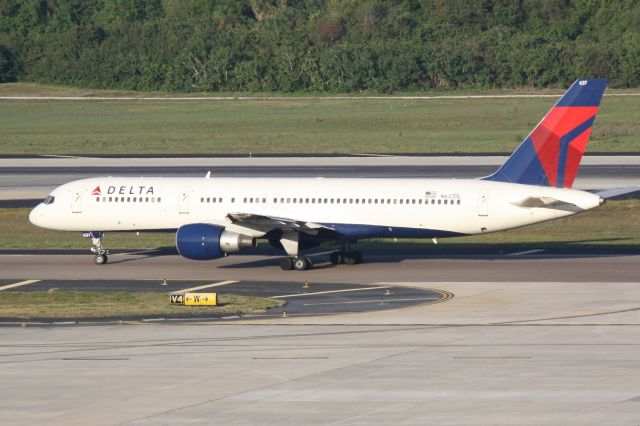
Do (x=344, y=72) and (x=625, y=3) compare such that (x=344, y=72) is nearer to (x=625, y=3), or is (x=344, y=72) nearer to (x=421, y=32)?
(x=421, y=32)

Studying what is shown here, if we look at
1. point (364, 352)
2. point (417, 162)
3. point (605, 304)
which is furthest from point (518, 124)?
point (364, 352)

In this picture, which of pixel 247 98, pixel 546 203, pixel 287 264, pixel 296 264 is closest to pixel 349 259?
pixel 296 264

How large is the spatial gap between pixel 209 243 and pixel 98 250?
712 cm

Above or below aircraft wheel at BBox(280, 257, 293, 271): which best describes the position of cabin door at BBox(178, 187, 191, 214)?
above

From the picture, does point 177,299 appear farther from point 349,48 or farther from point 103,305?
point 349,48

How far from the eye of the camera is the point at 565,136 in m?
49.2

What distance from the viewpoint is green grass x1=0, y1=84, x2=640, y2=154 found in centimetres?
10506

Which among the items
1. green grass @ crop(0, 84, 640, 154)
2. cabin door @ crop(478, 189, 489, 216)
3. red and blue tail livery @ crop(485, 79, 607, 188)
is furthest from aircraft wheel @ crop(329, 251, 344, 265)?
green grass @ crop(0, 84, 640, 154)

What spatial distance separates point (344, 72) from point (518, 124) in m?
34.8

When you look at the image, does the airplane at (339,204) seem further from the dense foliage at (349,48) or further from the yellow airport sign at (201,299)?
the dense foliage at (349,48)

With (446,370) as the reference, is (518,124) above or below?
above

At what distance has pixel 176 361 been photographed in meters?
31.1

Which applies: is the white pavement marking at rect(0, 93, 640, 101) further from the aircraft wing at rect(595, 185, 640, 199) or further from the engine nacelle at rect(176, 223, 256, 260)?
the engine nacelle at rect(176, 223, 256, 260)

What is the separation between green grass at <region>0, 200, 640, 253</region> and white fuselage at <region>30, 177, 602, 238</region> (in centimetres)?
597
